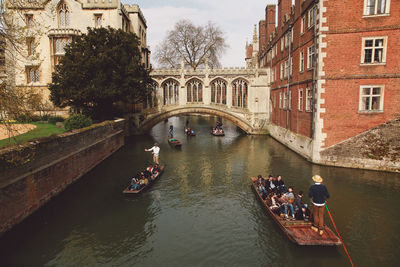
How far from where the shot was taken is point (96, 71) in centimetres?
2172

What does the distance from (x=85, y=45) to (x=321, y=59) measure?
18.0 m

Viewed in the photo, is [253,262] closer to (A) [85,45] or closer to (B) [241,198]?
(B) [241,198]

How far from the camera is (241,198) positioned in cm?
1294

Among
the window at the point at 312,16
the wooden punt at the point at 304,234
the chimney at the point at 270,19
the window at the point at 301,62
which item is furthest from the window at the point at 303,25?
A: the wooden punt at the point at 304,234

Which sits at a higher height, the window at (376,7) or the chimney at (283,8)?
the chimney at (283,8)

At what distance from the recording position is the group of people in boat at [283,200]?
9.72 m

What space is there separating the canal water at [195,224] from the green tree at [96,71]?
26.0 ft

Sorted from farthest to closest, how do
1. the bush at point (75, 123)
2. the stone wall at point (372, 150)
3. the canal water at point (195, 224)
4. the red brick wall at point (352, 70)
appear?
the bush at point (75, 123)
the red brick wall at point (352, 70)
the stone wall at point (372, 150)
the canal water at point (195, 224)

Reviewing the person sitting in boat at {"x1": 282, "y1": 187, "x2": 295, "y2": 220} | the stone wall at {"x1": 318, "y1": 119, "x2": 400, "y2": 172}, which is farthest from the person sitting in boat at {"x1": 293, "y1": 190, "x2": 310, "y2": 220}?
the stone wall at {"x1": 318, "y1": 119, "x2": 400, "y2": 172}

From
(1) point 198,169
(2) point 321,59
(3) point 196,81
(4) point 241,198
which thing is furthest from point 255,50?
(4) point 241,198

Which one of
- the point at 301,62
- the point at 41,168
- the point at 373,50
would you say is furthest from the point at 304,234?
the point at 301,62

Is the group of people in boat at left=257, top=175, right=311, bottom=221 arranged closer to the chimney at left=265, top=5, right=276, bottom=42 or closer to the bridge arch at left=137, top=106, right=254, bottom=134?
the bridge arch at left=137, top=106, right=254, bottom=134

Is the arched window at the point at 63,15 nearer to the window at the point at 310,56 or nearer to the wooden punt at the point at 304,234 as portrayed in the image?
the window at the point at 310,56

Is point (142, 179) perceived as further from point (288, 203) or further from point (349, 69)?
point (349, 69)
